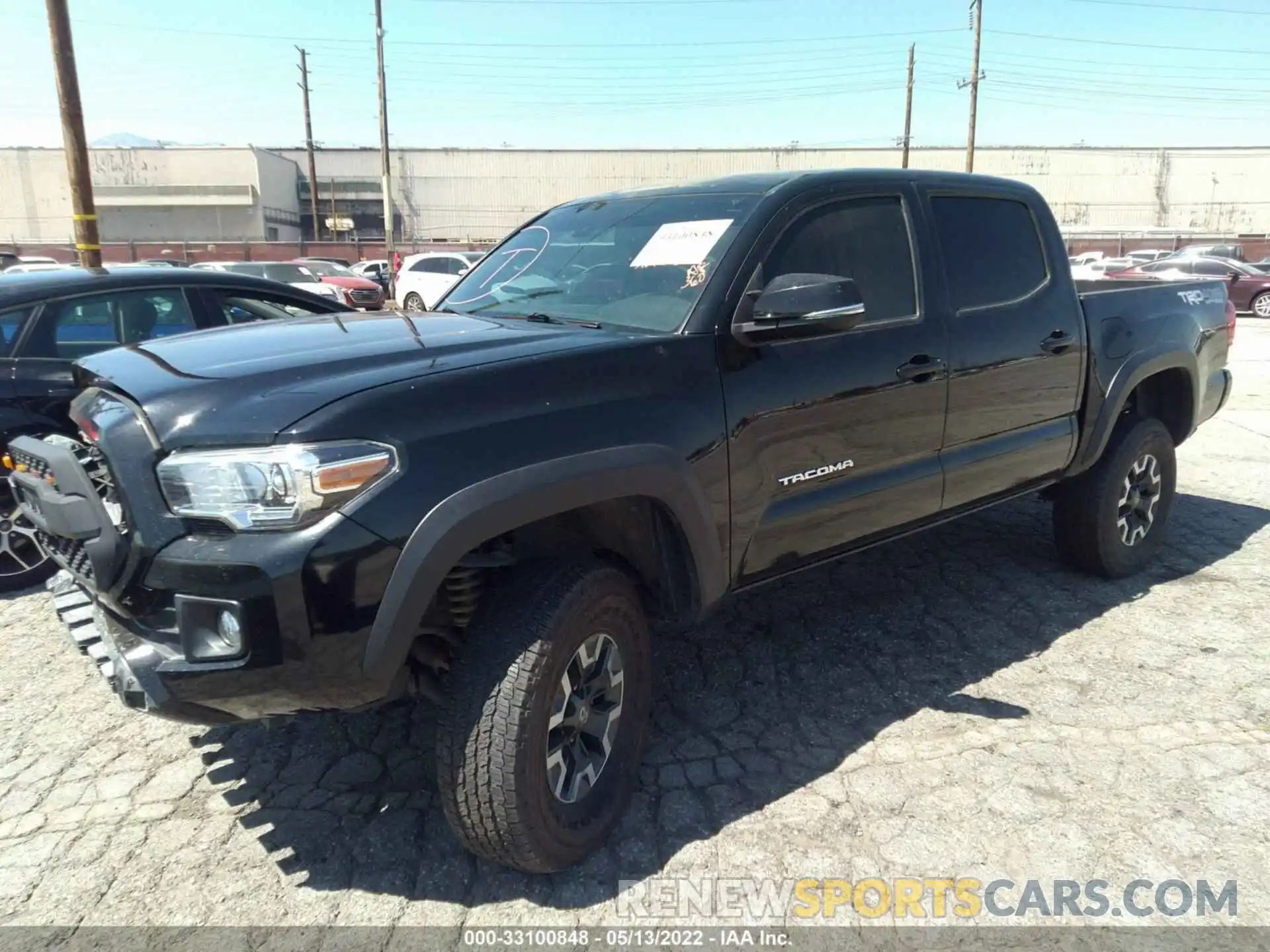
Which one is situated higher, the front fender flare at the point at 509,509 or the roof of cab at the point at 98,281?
the roof of cab at the point at 98,281

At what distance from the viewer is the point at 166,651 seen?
209cm

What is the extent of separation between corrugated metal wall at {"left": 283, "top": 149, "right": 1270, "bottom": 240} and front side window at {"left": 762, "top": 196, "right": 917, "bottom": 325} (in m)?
53.0

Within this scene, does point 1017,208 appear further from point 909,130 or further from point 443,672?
point 909,130

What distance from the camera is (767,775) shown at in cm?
300

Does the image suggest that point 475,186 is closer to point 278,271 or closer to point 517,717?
point 278,271

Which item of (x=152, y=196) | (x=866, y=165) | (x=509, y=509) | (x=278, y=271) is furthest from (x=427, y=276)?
(x=152, y=196)

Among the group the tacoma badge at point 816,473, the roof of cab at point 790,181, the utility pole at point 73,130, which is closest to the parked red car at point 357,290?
the utility pole at point 73,130

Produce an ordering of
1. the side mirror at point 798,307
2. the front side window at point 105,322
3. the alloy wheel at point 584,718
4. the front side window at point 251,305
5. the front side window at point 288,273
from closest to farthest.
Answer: the alloy wheel at point 584,718
the side mirror at point 798,307
the front side window at point 105,322
the front side window at point 251,305
the front side window at point 288,273

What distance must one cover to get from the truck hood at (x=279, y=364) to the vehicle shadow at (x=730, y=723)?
4.38ft

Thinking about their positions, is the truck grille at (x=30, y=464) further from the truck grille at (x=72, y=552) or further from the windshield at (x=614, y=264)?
the windshield at (x=614, y=264)

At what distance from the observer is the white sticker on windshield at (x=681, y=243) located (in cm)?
305

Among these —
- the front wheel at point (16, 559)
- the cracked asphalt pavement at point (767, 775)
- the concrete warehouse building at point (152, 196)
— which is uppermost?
the concrete warehouse building at point (152, 196)

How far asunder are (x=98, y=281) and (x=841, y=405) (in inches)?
164

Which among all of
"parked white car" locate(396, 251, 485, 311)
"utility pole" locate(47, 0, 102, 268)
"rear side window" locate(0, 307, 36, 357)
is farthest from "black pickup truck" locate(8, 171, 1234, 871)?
"parked white car" locate(396, 251, 485, 311)
